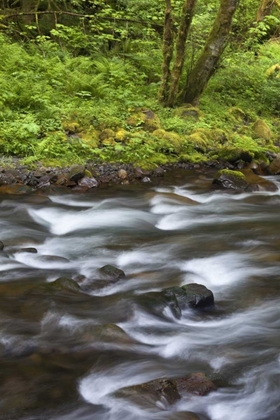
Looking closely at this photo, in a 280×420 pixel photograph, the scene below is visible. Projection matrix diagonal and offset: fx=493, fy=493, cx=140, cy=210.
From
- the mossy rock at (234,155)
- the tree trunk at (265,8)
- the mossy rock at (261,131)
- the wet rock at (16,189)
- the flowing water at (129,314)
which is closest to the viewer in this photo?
the flowing water at (129,314)

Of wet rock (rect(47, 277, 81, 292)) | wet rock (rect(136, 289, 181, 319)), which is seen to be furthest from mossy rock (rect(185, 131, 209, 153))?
wet rock (rect(136, 289, 181, 319))

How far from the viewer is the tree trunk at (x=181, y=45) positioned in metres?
10.7

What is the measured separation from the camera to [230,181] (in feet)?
29.7

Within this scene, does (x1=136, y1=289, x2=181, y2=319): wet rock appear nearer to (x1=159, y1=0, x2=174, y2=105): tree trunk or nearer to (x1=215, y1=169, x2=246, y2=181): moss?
(x1=215, y1=169, x2=246, y2=181): moss

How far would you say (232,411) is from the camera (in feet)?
10.0

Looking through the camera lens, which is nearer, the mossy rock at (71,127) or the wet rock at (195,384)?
the wet rock at (195,384)

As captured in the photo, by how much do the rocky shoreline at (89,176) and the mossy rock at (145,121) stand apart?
1.17 meters

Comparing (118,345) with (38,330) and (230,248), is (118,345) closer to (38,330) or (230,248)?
(38,330)

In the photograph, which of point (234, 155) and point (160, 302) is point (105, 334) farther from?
point (234, 155)

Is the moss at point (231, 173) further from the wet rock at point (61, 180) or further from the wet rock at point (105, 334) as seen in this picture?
the wet rock at point (105, 334)

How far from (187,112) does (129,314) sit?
834cm

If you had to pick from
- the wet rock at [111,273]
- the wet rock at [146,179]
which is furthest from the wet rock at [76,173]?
the wet rock at [111,273]

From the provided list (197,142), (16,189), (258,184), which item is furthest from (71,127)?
(258,184)

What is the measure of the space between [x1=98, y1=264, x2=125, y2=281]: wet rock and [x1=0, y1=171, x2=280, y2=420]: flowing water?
0.23ft
